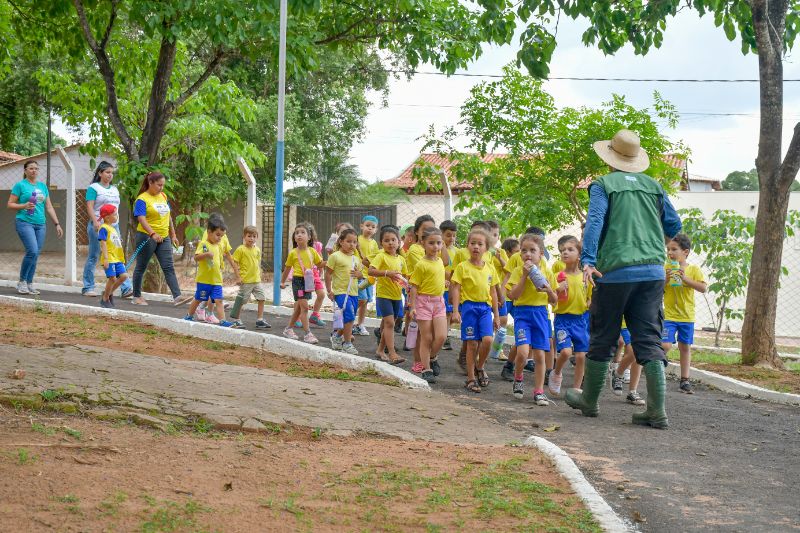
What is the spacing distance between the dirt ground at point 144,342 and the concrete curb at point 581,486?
2.38 meters

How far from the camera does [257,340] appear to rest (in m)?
9.61

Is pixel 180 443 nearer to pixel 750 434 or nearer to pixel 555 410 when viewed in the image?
pixel 555 410

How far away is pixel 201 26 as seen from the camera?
1208 centimetres

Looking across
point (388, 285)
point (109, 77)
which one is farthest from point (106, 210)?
point (388, 285)

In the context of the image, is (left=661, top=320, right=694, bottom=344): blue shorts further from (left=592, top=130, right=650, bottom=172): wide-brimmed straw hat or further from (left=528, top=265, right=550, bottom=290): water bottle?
(left=592, top=130, right=650, bottom=172): wide-brimmed straw hat

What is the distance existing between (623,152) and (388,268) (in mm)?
3125

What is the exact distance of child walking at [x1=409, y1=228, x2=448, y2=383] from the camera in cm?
866

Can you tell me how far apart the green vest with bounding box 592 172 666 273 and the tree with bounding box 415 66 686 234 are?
20.3ft

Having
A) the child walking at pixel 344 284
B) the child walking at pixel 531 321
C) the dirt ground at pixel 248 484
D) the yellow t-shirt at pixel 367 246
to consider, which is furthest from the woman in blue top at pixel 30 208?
the dirt ground at pixel 248 484

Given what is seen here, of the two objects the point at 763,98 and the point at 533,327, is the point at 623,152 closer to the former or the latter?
the point at 533,327

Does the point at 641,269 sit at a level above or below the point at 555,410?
above

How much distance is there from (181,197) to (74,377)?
24.3 meters

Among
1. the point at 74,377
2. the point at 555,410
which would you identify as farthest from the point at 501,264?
the point at 74,377

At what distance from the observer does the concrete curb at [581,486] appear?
4.15 m
